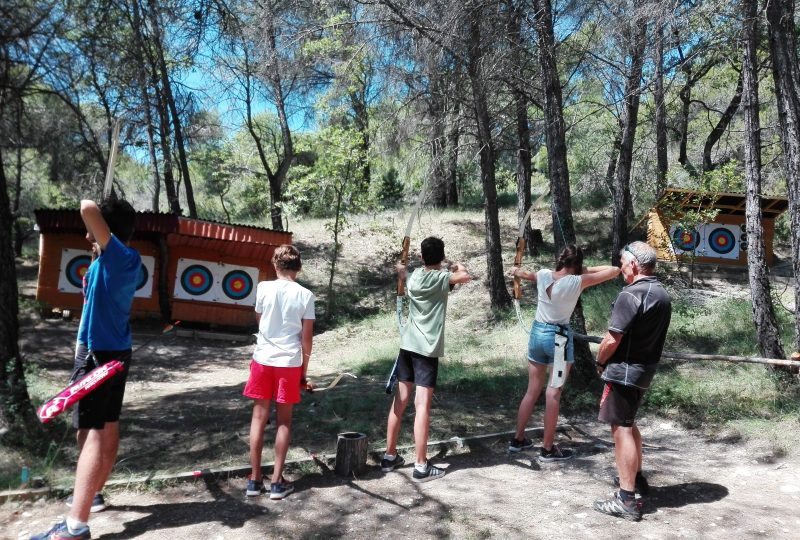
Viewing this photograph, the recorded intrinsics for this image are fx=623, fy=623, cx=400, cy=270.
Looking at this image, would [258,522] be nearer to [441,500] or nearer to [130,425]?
[441,500]

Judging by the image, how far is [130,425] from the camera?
19.2 feet

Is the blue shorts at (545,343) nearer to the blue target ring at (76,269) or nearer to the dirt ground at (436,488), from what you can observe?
the dirt ground at (436,488)

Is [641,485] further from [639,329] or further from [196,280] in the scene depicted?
[196,280]

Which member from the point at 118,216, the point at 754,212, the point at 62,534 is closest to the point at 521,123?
the point at 754,212

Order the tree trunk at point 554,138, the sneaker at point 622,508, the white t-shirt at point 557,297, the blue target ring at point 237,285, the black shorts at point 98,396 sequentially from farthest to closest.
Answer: the blue target ring at point 237,285, the tree trunk at point 554,138, the white t-shirt at point 557,297, the sneaker at point 622,508, the black shorts at point 98,396

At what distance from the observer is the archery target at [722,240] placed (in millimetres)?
15828

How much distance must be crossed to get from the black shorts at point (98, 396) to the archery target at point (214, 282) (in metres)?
10.6

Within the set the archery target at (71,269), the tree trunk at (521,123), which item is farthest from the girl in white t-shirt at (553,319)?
the archery target at (71,269)

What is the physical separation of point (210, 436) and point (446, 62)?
6795 mm

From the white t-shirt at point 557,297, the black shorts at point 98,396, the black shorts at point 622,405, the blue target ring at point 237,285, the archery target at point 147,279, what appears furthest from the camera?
the blue target ring at point 237,285

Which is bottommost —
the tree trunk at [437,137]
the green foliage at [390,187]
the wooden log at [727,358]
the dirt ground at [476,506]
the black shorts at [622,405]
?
the dirt ground at [476,506]

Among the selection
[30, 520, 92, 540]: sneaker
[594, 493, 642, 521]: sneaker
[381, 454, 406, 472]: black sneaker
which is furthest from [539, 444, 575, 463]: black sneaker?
[30, 520, 92, 540]: sneaker

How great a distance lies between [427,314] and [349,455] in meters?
1.19

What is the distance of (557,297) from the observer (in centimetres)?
479
